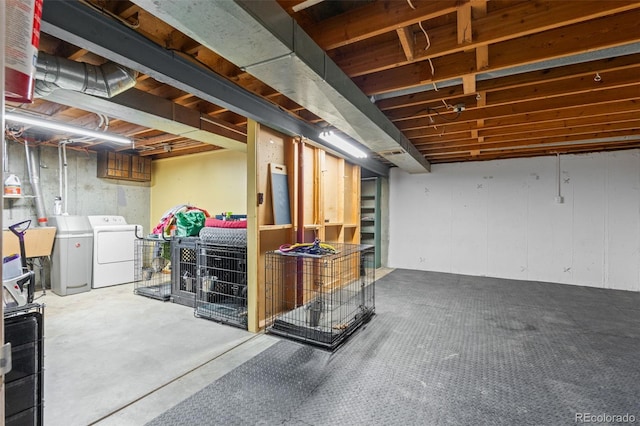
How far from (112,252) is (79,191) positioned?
60.0 inches

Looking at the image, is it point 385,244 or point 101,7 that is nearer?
point 101,7

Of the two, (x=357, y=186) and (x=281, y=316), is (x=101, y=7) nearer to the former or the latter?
(x=281, y=316)

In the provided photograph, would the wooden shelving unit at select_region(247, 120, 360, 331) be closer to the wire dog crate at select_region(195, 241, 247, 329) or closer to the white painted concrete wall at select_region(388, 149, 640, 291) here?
the wire dog crate at select_region(195, 241, 247, 329)

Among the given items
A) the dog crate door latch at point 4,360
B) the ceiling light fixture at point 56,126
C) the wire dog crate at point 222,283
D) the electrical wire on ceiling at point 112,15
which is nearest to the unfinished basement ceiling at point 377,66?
the electrical wire on ceiling at point 112,15

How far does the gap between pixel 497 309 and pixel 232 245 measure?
353 centimetres

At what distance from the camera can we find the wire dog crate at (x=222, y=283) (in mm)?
3371

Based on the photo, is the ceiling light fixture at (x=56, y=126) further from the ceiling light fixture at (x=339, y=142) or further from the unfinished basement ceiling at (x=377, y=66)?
the ceiling light fixture at (x=339, y=142)

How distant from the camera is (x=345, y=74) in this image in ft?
7.65

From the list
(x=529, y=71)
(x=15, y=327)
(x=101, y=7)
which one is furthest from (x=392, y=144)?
(x=15, y=327)

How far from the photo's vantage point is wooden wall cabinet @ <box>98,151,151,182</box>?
5645mm

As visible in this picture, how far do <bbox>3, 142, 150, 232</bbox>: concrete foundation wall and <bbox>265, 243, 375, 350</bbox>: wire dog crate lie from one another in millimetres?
4366

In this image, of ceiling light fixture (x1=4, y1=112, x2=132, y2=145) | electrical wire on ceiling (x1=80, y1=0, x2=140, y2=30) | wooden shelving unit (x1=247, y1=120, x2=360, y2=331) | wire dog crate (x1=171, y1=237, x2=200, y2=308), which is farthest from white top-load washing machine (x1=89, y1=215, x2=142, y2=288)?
electrical wire on ceiling (x1=80, y1=0, x2=140, y2=30)

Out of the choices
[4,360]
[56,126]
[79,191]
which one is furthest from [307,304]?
[79,191]

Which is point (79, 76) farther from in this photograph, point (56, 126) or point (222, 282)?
point (222, 282)
